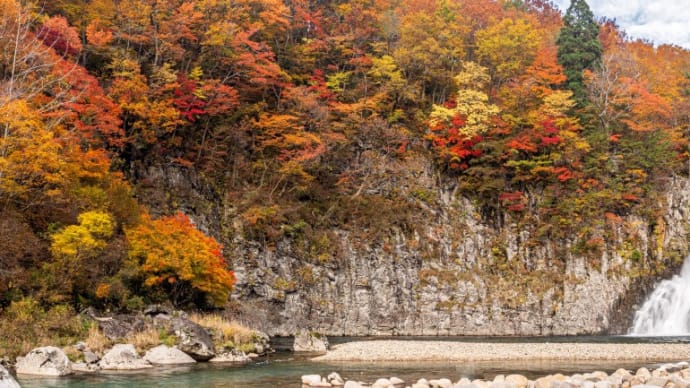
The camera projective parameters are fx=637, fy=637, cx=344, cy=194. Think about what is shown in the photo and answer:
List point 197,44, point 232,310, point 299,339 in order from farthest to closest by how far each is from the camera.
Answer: point 197,44 < point 232,310 < point 299,339

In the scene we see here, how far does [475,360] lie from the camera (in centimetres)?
2622

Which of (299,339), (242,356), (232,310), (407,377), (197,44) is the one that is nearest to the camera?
(407,377)

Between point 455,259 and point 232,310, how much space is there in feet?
52.9

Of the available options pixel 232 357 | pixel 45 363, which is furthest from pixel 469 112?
pixel 45 363

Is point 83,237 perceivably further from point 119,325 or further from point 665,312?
point 665,312

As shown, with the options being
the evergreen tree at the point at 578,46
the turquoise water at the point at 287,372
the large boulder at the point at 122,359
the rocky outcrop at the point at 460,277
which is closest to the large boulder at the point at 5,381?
the turquoise water at the point at 287,372

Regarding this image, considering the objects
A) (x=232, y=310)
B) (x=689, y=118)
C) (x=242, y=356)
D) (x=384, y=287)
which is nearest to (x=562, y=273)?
(x=384, y=287)

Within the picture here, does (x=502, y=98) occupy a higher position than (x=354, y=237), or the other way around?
(x=502, y=98)

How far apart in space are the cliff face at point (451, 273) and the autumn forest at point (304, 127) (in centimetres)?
78

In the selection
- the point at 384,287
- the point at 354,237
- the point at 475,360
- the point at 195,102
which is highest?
the point at 195,102

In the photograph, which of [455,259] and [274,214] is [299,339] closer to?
[274,214]

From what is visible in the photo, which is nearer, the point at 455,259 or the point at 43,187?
the point at 43,187

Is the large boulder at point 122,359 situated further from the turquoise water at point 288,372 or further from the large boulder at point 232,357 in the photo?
→ the large boulder at point 232,357

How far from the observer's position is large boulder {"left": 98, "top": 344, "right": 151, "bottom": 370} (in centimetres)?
2158
